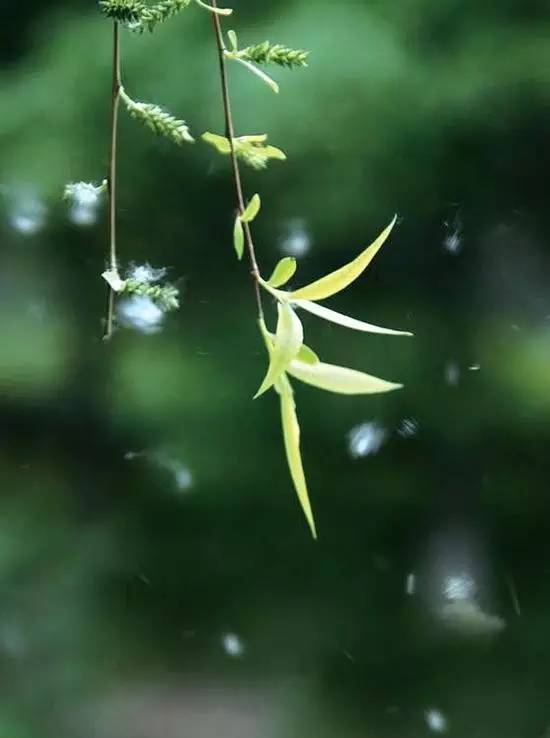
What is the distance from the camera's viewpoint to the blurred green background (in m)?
0.88

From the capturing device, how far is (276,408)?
0.93 m

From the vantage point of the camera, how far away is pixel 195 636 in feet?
3.14

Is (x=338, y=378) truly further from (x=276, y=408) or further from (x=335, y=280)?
(x=276, y=408)

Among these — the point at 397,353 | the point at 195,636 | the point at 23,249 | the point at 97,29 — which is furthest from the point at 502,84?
the point at 195,636

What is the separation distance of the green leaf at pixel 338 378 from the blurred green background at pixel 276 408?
2.05 feet

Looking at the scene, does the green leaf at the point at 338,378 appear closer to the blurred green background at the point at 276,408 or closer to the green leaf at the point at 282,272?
the green leaf at the point at 282,272

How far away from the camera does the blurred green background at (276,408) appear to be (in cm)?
88

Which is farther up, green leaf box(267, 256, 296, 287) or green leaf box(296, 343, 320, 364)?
green leaf box(267, 256, 296, 287)

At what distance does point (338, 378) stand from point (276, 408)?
67cm

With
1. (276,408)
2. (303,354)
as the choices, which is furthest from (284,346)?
(276,408)

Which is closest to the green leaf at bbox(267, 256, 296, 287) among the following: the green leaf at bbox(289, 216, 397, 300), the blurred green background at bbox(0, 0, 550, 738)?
the green leaf at bbox(289, 216, 397, 300)

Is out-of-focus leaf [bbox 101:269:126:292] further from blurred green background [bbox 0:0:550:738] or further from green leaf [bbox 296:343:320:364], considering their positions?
blurred green background [bbox 0:0:550:738]

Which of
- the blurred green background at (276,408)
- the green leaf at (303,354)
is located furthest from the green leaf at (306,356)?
the blurred green background at (276,408)

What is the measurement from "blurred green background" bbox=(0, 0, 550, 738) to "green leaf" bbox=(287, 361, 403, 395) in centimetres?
63
